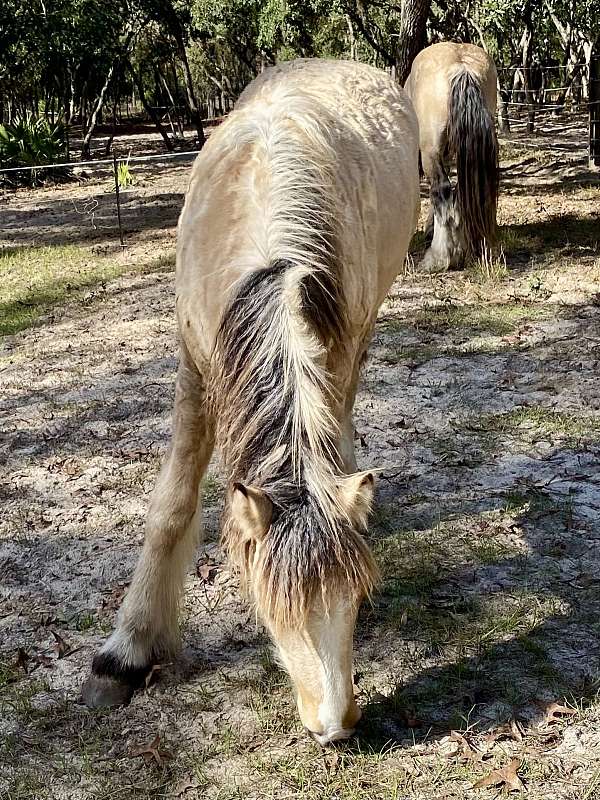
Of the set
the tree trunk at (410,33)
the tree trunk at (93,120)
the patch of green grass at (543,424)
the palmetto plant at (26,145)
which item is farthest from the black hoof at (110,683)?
the tree trunk at (93,120)

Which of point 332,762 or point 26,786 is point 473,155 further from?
point 26,786

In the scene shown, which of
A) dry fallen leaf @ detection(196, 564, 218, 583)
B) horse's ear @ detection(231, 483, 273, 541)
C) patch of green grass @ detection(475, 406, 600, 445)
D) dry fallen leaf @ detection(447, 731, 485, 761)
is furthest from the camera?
patch of green grass @ detection(475, 406, 600, 445)

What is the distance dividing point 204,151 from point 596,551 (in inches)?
96.3

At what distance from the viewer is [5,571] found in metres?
3.75

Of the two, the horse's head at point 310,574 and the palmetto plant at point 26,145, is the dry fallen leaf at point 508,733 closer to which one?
the horse's head at point 310,574

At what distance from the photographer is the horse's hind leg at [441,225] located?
761 centimetres

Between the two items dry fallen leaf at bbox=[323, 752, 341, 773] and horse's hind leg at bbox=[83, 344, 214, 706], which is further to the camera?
horse's hind leg at bbox=[83, 344, 214, 706]

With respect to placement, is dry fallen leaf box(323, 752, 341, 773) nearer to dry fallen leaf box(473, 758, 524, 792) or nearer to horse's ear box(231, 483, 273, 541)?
dry fallen leaf box(473, 758, 524, 792)

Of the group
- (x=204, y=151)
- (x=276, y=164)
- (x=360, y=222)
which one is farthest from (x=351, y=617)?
(x=204, y=151)

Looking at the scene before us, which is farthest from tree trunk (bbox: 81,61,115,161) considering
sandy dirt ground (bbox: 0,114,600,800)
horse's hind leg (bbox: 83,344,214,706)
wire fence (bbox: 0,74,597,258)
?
horse's hind leg (bbox: 83,344,214,706)

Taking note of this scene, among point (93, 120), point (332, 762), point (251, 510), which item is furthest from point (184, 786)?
point (93, 120)

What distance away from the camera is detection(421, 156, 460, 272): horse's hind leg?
761 cm

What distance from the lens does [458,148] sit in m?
7.36

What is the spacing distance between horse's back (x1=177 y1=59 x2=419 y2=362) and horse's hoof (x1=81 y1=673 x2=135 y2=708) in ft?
4.27
